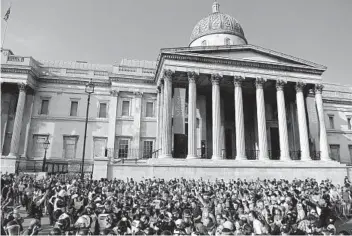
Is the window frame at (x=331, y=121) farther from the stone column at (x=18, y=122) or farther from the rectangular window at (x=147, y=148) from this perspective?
the stone column at (x=18, y=122)

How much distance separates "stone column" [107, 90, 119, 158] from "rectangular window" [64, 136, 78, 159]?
421cm

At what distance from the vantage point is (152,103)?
3166 centimetres

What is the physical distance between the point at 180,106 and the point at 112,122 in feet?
32.9

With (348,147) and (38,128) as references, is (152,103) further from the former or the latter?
(348,147)

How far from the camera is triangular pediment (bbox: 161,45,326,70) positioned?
24955 mm

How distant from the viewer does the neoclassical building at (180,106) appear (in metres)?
25.3

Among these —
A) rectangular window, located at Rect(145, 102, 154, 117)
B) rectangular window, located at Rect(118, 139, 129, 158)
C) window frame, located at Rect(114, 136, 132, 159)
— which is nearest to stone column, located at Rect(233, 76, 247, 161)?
rectangular window, located at Rect(145, 102, 154, 117)

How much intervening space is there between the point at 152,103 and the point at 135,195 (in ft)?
64.3

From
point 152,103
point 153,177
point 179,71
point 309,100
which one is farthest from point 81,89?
point 309,100

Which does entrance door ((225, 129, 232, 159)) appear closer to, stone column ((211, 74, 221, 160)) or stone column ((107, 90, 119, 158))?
stone column ((211, 74, 221, 160))

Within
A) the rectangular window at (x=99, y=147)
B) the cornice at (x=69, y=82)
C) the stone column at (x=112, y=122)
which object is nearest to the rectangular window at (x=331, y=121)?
the stone column at (x=112, y=122)

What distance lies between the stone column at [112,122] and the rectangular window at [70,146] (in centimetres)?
421

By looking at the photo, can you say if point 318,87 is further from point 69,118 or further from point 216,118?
point 69,118

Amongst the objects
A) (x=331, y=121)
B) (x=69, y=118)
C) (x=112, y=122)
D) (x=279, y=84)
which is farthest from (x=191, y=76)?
(x=331, y=121)
